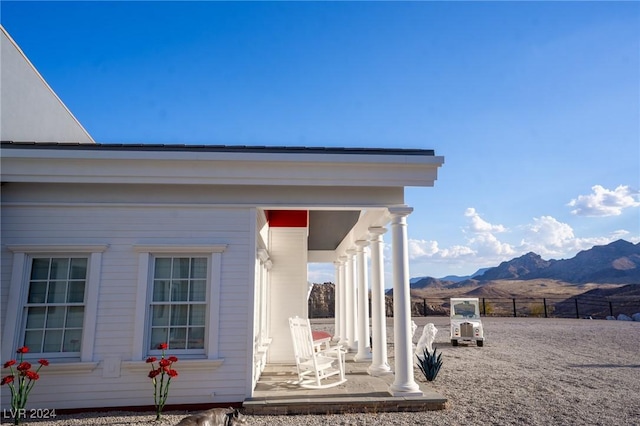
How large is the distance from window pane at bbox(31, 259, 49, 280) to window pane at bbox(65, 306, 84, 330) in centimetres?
61

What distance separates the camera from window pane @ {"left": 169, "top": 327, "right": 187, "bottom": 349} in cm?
582

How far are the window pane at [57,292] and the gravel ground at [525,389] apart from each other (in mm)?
1538

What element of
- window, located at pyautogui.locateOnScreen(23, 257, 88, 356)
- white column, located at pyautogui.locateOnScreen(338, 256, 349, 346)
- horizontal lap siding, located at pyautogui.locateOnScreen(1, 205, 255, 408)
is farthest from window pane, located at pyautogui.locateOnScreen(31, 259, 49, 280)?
white column, located at pyautogui.locateOnScreen(338, 256, 349, 346)

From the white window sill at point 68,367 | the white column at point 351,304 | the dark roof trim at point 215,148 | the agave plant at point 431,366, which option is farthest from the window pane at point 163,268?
the white column at point 351,304

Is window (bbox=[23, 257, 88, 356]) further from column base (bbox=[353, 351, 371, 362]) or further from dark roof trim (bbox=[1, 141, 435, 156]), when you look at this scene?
column base (bbox=[353, 351, 371, 362])

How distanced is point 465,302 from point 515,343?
6.68 ft

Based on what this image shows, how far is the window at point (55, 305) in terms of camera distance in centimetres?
568

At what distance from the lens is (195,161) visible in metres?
5.94

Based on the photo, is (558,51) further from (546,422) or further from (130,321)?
(130,321)

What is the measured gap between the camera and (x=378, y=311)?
24.2 ft

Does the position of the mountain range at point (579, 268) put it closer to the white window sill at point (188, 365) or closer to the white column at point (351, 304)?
the white column at point (351, 304)

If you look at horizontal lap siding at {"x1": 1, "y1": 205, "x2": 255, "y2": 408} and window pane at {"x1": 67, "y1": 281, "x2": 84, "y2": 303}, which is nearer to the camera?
horizontal lap siding at {"x1": 1, "y1": 205, "x2": 255, "y2": 408}

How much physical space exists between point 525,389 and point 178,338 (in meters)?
5.70

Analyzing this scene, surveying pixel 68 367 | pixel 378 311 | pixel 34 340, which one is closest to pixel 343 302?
pixel 378 311
